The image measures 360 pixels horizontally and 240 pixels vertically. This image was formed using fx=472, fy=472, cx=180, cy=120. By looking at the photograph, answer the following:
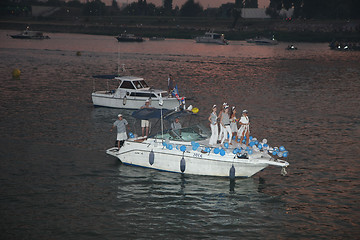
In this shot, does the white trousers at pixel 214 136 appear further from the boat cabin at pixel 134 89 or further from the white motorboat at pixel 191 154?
the boat cabin at pixel 134 89

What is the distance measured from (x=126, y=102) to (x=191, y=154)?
21.3 metres

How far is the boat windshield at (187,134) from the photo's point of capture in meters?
26.8

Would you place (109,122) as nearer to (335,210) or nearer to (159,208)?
(159,208)

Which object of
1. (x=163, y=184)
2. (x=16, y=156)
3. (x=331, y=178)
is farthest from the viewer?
(x=16, y=156)

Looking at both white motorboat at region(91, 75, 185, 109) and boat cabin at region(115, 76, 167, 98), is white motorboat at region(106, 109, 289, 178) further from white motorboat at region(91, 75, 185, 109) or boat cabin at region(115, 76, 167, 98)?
boat cabin at region(115, 76, 167, 98)

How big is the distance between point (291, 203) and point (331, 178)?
5198 mm

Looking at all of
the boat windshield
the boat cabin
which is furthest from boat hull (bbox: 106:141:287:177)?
the boat cabin

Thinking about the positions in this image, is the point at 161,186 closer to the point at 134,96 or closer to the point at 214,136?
the point at 214,136

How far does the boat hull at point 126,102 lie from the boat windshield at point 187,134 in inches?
677

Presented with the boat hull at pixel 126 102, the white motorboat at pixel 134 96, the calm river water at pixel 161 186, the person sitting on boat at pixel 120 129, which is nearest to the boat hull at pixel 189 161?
the calm river water at pixel 161 186

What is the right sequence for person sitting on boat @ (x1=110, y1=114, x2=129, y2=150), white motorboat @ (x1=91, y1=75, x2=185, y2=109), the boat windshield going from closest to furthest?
the boat windshield
person sitting on boat @ (x1=110, y1=114, x2=129, y2=150)
white motorboat @ (x1=91, y1=75, x2=185, y2=109)

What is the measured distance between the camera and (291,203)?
24.0 m

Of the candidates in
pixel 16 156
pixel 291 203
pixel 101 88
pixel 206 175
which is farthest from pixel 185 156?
pixel 101 88

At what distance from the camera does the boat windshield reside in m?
26.8
